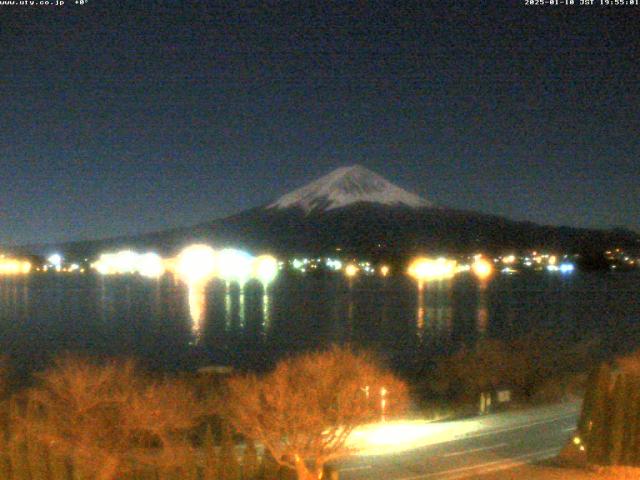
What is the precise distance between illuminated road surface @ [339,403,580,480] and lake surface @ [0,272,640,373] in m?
13.0

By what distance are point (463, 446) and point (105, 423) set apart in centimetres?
471

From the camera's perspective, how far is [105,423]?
385 inches

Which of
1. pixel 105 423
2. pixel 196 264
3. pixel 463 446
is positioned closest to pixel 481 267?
pixel 196 264

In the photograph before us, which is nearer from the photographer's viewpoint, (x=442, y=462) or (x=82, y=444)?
(x=82, y=444)

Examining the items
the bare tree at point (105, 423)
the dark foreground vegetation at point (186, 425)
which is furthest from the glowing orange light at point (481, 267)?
the bare tree at point (105, 423)

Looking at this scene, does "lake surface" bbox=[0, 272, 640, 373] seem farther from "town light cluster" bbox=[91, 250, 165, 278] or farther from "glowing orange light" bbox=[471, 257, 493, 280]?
"town light cluster" bbox=[91, 250, 165, 278]

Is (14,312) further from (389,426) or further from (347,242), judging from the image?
(347,242)

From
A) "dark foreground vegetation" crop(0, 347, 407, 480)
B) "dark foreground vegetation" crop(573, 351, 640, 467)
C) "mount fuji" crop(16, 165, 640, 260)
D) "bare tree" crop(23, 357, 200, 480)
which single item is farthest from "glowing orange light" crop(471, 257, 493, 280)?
"dark foreground vegetation" crop(573, 351, 640, 467)

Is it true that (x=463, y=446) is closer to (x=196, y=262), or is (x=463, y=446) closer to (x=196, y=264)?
(x=196, y=264)

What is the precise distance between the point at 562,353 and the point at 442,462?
12.4 meters

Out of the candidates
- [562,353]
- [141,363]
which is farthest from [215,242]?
[562,353]

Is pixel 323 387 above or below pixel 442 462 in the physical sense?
above

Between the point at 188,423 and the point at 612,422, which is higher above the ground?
the point at 612,422

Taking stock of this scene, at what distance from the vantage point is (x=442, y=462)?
991 cm
